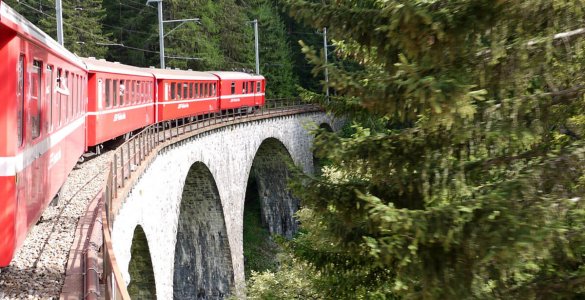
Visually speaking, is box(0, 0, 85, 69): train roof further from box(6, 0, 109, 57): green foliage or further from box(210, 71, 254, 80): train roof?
box(6, 0, 109, 57): green foliage

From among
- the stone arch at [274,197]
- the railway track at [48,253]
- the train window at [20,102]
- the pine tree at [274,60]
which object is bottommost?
the stone arch at [274,197]

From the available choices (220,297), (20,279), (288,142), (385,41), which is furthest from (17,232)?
(288,142)

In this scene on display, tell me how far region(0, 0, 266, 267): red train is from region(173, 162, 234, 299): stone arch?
19.4 ft

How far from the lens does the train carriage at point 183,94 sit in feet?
75.0

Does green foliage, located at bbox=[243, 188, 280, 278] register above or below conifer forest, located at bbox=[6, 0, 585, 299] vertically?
below

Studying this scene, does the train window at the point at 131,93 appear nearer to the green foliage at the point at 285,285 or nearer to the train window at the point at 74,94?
the green foliage at the point at 285,285

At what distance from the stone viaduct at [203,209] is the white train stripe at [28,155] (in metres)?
1.53

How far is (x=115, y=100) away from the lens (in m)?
17.0

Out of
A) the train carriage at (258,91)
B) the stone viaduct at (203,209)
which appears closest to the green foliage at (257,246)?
the stone viaduct at (203,209)

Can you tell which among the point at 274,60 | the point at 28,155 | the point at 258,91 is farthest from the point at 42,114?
the point at 274,60

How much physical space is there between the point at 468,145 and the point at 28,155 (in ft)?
14.4

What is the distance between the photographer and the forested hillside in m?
41.8

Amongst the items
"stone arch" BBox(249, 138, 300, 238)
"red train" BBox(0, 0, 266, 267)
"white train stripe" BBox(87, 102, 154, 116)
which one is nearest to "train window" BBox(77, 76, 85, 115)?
"red train" BBox(0, 0, 266, 267)

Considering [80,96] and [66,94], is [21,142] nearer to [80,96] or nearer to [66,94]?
[66,94]
